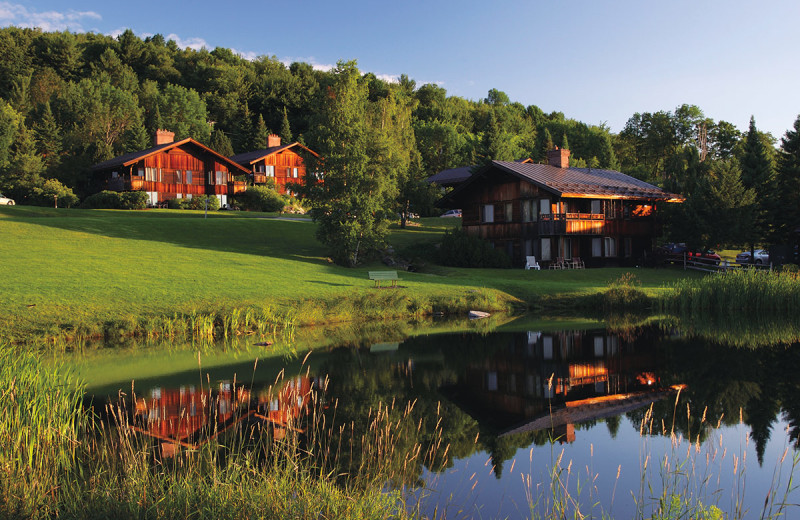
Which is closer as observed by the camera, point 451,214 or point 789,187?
point 789,187

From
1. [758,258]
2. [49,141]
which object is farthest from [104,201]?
[758,258]

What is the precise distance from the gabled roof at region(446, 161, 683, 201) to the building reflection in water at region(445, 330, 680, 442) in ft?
77.1

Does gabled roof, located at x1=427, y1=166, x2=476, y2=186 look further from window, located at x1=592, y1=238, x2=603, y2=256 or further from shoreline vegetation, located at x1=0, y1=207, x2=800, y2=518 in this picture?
window, located at x1=592, y1=238, x2=603, y2=256

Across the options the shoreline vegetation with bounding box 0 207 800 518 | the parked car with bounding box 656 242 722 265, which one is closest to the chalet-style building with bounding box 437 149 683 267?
the parked car with bounding box 656 242 722 265

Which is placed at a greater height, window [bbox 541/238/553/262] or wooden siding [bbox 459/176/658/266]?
wooden siding [bbox 459/176/658/266]

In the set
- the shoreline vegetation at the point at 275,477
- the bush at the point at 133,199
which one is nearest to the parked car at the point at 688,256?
the shoreline vegetation at the point at 275,477

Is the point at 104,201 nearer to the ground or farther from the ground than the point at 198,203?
farther from the ground

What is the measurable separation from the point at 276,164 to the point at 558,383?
231 feet

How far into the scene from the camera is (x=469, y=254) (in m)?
45.7

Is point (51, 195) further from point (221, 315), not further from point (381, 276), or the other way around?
point (221, 315)

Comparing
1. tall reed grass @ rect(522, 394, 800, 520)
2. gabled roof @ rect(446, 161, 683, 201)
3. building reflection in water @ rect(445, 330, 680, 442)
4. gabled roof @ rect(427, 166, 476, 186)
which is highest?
gabled roof @ rect(427, 166, 476, 186)

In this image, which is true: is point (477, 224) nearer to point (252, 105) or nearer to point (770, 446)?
point (770, 446)

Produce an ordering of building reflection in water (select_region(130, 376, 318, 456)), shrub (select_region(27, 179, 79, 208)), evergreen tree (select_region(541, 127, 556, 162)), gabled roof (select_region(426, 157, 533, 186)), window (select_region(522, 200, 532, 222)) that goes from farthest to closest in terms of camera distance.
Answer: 1. evergreen tree (select_region(541, 127, 556, 162))
2. gabled roof (select_region(426, 157, 533, 186))
3. shrub (select_region(27, 179, 79, 208))
4. window (select_region(522, 200, 532, 222))
5. building reflection in water (select_region(130, 376, 318, 456))

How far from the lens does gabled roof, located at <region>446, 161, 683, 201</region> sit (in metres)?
46.2
